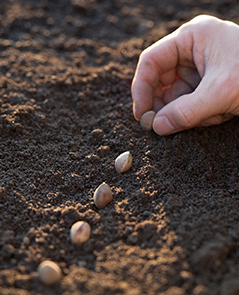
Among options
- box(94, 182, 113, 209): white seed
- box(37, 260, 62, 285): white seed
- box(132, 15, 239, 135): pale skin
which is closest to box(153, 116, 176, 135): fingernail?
box(132, 15, 239, 135): pale skin

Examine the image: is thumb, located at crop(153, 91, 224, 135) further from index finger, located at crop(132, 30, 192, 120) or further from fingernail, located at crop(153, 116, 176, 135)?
index finger, located at crop(132, 30, 192, 120)

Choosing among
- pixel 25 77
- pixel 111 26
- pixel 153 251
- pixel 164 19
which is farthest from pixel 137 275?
pixel 164 19

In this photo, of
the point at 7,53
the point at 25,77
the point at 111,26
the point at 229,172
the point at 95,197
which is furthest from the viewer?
the point at 111,26

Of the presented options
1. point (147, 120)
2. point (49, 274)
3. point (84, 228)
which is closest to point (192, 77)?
point (147, 120)

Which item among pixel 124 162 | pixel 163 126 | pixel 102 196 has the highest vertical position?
pixel 163 126

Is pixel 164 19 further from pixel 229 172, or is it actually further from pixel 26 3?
pixel 229 172

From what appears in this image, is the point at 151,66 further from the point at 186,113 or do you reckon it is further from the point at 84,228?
the point at 84,228
